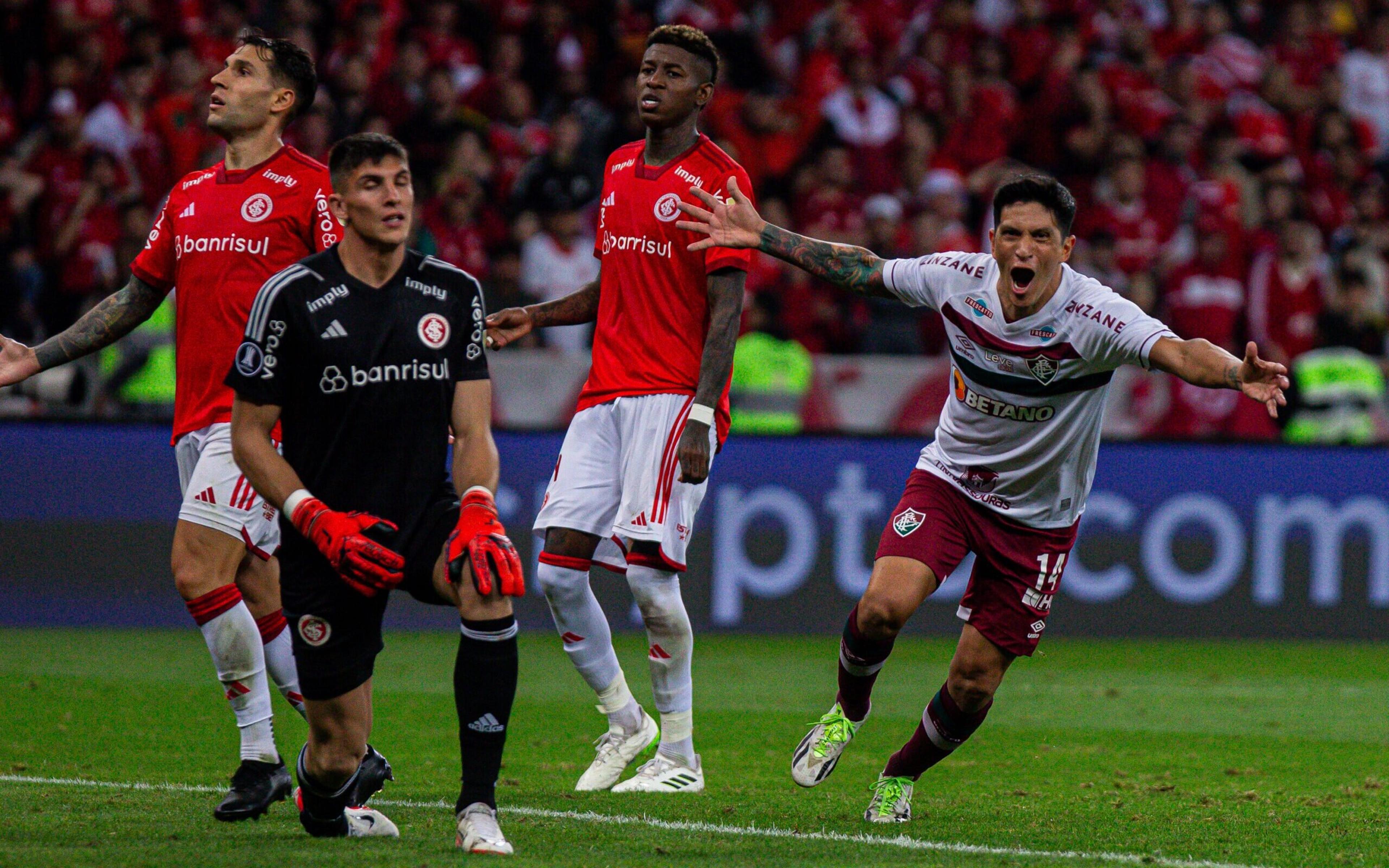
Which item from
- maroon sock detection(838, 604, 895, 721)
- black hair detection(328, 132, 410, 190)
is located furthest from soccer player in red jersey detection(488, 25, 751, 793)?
black hair detection(328, 132, 410, 190)

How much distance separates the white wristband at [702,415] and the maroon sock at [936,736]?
141cm

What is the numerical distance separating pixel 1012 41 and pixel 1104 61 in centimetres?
105

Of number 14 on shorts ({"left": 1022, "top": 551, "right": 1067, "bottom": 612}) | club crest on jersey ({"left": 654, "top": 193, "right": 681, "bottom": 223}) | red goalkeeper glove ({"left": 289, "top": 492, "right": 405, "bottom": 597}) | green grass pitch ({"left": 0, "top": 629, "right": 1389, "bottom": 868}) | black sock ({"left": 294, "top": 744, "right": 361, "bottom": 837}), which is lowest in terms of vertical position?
green grass pitch ({"left": 0, "top": 629, "right": 1389, "bottom": 868})

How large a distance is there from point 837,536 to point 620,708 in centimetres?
571

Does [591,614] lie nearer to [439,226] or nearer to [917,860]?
[917,860]

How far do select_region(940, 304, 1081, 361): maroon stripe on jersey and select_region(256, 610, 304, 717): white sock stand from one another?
9.65 feet

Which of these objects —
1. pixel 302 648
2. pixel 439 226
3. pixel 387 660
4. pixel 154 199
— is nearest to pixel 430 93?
pixel 439 226

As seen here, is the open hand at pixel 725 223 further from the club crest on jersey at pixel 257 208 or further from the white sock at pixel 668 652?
the club crest on jersey at pixel 257 208

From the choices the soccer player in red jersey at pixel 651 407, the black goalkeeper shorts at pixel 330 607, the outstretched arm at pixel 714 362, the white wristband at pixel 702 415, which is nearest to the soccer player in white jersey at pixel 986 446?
the outstretched arm at pixel 714 362

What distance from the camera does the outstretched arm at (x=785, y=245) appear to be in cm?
674

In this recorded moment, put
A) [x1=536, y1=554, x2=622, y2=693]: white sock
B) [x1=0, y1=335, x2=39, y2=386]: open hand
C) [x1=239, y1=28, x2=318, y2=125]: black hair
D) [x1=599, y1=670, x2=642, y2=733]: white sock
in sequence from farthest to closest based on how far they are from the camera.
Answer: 1. [x1=599, y1=670, x2=642, y2=733]: white sock
2. [x1=536, y1=554, x2=622, y2=693]: white sock
3. [x1=239, y1=28, x2=318, y2=125]: black hair
4. [x1=0, y1=335, x2=39, y2=386]: open hand

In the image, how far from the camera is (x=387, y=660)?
1136cm

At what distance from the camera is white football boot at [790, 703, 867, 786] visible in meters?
6.60

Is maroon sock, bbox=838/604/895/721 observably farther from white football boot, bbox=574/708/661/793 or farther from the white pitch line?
white football boot, bbox=574/708/661/793
